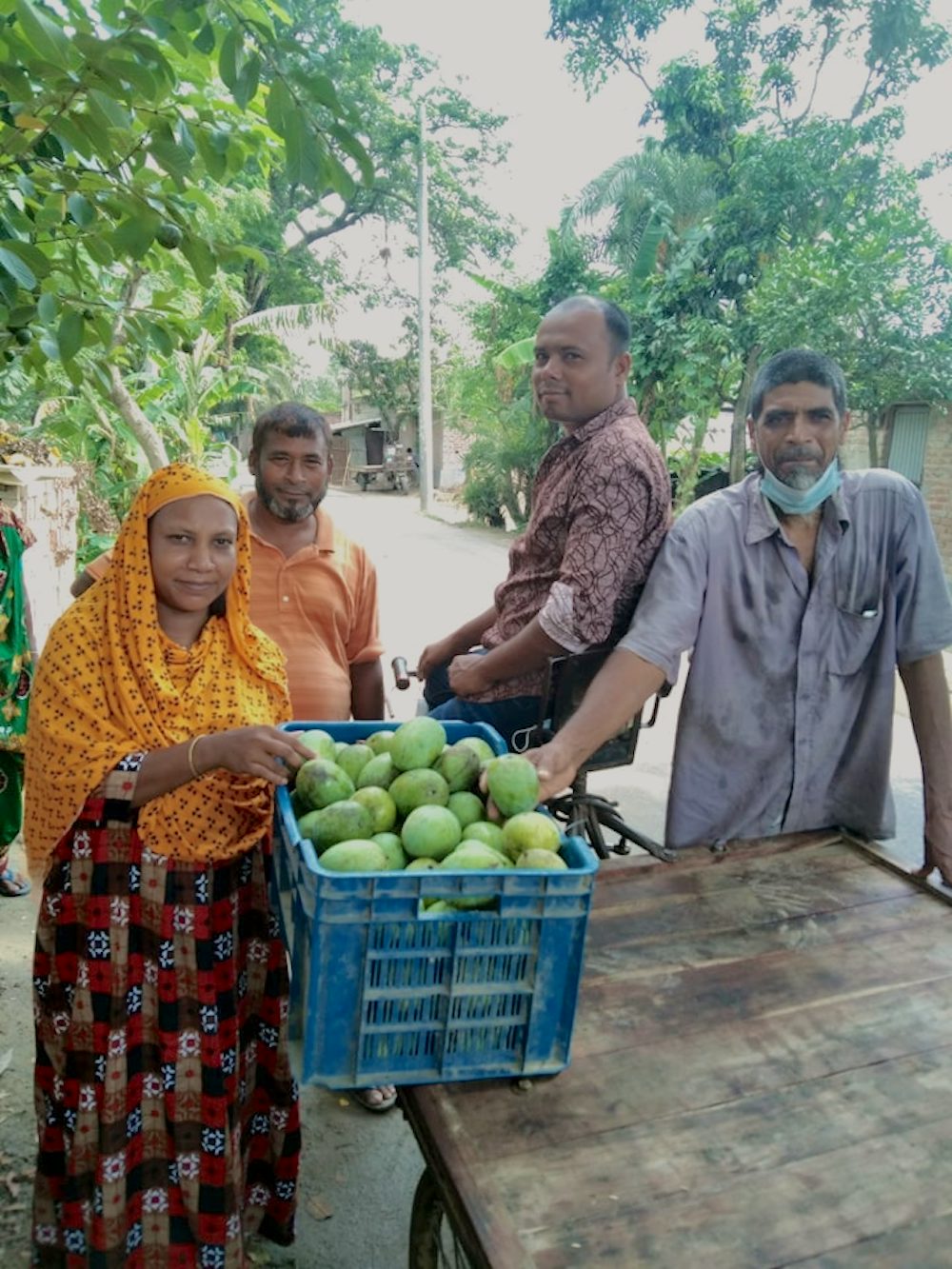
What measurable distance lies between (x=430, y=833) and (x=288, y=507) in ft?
5.43

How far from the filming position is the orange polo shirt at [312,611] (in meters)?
2.82

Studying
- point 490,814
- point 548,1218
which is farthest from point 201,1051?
point 548,1218

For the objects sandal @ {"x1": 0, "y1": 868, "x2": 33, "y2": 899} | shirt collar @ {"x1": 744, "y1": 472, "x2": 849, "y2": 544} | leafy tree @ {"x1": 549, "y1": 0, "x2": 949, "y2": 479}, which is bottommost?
sandal @ {"x1": 0, "y1": 868, "x2": 33, "y2": 899}

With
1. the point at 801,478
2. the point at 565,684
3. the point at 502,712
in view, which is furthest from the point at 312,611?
the point at 801,478

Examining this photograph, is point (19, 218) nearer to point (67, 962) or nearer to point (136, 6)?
point (136, 6)

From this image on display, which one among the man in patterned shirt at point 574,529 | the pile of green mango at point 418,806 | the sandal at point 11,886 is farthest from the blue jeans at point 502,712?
the sandal at point 11,886

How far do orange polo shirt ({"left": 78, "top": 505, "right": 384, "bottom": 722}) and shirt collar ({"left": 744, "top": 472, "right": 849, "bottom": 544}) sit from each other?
4.12ft

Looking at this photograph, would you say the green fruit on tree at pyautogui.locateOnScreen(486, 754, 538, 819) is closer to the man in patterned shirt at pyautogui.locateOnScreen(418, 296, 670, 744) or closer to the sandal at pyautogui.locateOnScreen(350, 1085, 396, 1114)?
the man in patterned shirt at pyautogui.locateOnScreen(418, 296, 670, 744)

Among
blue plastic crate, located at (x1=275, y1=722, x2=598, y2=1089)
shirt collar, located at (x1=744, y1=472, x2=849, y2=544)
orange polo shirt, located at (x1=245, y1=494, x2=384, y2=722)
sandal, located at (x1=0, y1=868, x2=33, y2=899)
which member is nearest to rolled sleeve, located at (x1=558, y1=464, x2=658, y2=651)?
shirt collar, located at (x1=744, y1=472, x2=849, y2=544)

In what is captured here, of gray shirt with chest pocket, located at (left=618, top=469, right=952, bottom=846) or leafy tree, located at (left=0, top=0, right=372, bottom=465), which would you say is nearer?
leafy tree, located at (left=0, top=0, right=372, bottom=465)

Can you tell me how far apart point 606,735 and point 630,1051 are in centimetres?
73

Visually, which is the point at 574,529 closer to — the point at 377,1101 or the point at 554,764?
the point at 554,764

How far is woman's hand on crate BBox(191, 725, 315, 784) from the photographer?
164cm

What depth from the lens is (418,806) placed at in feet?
4.91
